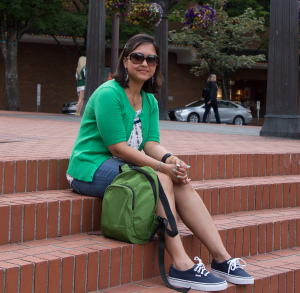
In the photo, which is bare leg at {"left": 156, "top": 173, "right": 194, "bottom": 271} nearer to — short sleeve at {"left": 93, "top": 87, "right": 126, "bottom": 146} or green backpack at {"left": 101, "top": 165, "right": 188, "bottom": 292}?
green backpack at {"left": 101, "top": 165, "right": 188, "bottom": 292}

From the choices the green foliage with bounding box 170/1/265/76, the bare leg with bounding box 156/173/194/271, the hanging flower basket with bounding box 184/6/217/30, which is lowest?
the bare leg with bounding box 156/173/194/271

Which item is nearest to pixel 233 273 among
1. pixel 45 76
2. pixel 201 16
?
pixel 201 16

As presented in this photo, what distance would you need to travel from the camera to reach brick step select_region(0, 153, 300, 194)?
4.07 meters

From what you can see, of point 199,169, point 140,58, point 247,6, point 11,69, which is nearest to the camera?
point 140,58

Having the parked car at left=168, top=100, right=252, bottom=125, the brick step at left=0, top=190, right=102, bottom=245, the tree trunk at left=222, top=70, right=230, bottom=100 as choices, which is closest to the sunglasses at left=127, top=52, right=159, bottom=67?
the brick step at left=0, top=190, right=102, bottom=245

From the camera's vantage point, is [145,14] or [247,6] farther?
[247,6]

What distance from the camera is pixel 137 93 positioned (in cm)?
411

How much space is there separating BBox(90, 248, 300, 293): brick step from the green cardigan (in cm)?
77

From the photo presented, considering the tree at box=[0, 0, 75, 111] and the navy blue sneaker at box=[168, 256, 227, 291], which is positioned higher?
the tree at box=[0, 0, 75, 111]

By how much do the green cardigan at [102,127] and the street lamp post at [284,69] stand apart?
556cm

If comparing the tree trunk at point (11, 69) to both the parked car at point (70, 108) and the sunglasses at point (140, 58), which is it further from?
the sunglasses at point (140, 58)

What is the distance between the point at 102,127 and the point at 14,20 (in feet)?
69.5

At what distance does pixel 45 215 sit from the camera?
3730 millimetres

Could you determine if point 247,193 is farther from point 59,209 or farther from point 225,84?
point 225,84
